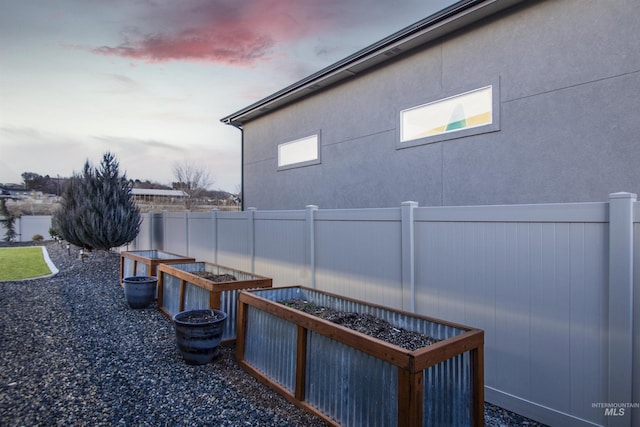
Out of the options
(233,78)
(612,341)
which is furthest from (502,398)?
(233,78)

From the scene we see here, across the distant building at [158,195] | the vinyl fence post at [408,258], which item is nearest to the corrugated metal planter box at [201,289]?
the vinyl fence post at [408,258]

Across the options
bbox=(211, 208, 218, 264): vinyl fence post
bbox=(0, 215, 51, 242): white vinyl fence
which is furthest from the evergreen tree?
bbox=(0, 215, 51, 242): white vinyl fence

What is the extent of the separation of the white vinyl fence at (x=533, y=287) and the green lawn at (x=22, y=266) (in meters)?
9.84

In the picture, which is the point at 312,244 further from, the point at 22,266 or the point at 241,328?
the point at 22,266

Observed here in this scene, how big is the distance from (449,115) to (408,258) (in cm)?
269

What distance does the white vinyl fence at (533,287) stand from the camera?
7.65ft

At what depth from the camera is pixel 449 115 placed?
17.0 ft

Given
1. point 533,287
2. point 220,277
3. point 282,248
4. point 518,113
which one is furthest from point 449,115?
point 220,277

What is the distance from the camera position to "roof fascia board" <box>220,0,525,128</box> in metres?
4.66

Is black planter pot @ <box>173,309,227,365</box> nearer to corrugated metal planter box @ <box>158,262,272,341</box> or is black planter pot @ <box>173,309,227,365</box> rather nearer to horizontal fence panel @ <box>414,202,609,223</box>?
corrugated metal planter box @ <box>158,262,272,341</box>

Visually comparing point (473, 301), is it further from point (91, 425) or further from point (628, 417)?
point (91, 425)

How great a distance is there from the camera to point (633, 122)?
11.7ft

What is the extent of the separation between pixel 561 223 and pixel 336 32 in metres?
7.08

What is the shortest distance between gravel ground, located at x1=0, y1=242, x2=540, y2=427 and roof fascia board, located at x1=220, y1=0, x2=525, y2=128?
15.9 ft
